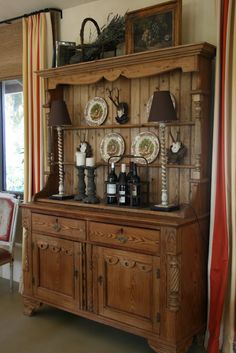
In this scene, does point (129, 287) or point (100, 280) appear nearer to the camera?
point (129, 287)

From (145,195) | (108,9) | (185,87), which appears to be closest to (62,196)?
(145,195)

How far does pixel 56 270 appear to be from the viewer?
10.4ft

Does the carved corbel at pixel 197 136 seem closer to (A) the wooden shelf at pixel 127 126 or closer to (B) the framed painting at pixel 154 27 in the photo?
(A) the wooden shelf at pixel 127 126

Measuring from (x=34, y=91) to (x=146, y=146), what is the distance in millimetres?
1312

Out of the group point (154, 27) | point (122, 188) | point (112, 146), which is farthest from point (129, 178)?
point (154, 27)

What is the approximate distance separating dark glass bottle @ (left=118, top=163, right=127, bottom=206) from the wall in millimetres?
1048

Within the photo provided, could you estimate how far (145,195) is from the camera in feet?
10.1

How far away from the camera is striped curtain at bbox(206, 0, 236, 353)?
2.62 m

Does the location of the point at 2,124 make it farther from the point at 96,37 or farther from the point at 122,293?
the point at 122,293

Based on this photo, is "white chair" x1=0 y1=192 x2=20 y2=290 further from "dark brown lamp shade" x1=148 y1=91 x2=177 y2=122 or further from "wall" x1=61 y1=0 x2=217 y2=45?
"dark brown lamp shade" x1=148 y1=91 x2=177 y2=122

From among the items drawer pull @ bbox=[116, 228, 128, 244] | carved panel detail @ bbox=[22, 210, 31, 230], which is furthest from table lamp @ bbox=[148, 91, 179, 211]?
carved panel detail @ bbox=[22, 210, 31, 230]

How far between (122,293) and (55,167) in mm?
1319

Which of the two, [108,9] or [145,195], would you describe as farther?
[108,9]

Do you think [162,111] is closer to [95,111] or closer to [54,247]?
[95,111]
